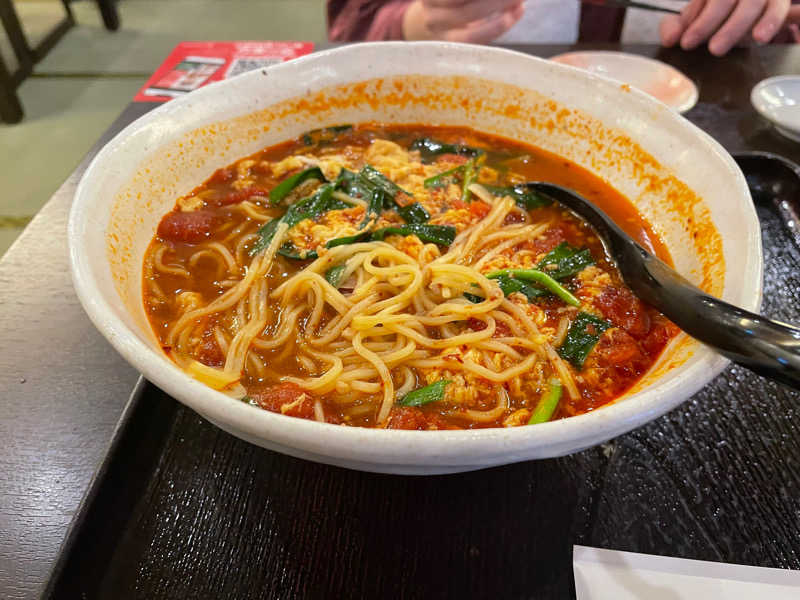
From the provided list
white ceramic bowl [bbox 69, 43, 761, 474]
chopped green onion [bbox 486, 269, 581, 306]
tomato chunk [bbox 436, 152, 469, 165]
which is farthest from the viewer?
tomato chunk [bbox 436, 152, 469, 165]

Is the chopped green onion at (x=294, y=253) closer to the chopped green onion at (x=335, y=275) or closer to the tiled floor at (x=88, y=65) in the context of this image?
the chopped green onion at (x=335, y=275)

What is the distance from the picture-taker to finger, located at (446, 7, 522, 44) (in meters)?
3.61

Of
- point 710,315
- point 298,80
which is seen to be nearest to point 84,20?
point 298,80

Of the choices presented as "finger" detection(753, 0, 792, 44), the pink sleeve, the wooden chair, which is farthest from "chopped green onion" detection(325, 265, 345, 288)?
the wooden chair

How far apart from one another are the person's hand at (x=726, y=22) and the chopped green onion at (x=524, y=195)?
202 centimetres

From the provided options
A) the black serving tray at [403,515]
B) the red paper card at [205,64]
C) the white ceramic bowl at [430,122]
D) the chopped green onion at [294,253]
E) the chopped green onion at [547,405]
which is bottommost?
the black serving tray at [403,515]

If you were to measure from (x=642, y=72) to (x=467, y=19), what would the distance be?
3.74ft

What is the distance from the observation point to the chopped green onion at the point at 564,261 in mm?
1951

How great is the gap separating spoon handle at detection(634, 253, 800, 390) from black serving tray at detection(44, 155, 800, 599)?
40 cm

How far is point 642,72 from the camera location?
3305mm

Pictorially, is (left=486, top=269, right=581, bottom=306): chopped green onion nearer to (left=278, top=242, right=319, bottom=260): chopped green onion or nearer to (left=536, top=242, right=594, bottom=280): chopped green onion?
(left=536, top=242, right=594, bottom=280): chopped green onion

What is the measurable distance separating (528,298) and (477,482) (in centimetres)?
65

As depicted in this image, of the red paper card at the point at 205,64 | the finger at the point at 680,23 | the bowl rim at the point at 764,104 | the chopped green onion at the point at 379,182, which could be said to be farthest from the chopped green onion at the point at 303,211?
the finger at the point at 680,23

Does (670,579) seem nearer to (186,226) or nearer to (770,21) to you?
(186,226)
